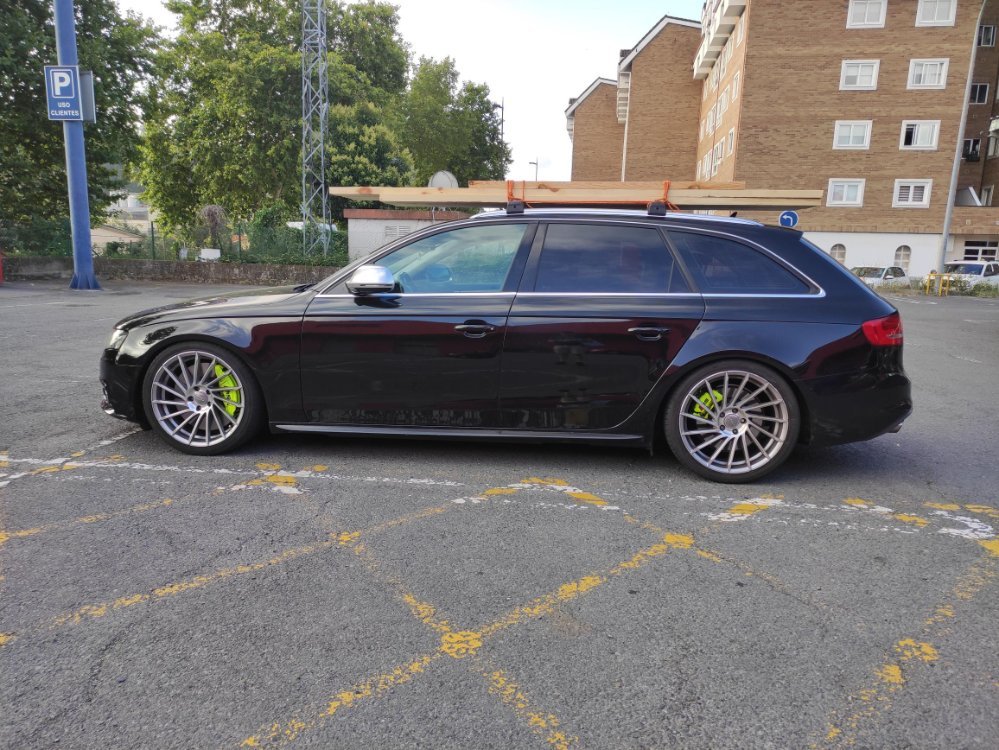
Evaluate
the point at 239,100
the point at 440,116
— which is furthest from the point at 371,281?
the point at 440,116

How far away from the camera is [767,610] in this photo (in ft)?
9.16

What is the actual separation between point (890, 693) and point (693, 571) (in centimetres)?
95

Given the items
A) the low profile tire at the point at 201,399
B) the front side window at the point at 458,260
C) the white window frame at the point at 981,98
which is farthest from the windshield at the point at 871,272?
the low profile tire at the point at 201,399

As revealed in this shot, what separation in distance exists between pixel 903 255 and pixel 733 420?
41232mm

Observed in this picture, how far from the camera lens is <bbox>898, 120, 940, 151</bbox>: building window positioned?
3781 centimetres

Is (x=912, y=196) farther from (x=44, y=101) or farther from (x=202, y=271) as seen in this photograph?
(x=44, y=101)

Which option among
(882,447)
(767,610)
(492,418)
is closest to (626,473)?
(492,418)

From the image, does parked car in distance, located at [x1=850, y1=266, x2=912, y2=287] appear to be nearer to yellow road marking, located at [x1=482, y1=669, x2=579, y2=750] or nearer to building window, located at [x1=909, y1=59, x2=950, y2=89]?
building window, located at [x1=909, y1=59, x2=950, y2=89]

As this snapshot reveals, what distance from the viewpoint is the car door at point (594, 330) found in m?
4.27

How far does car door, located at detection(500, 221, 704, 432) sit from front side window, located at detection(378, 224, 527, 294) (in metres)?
0.19

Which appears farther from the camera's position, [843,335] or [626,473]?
[626,473]

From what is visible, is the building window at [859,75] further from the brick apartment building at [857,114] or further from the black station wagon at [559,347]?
the black station wagon at [559,347]

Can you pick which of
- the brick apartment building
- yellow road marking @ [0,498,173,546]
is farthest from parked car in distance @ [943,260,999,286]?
yellow road marking @ [0,498,173,546]

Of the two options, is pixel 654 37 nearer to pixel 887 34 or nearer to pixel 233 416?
pixel 887 34
